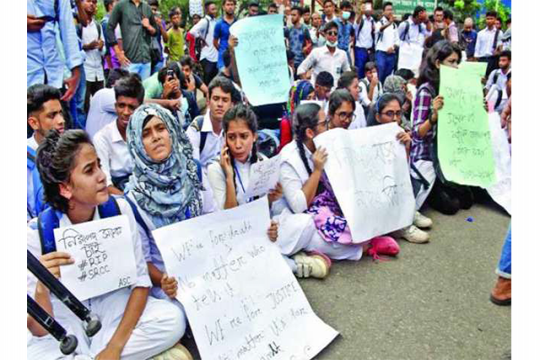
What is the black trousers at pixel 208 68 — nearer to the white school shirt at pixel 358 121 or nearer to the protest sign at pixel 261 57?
the protest sign at pixel 261 57

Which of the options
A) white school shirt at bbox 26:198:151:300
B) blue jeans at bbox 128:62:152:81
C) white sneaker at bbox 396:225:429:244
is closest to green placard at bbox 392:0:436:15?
blue jeans at bbox 128:62:152:81

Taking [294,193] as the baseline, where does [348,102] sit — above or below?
above

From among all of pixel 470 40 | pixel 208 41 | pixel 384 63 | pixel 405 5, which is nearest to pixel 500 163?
pixel 208 41

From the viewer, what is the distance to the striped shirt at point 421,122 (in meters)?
4.25

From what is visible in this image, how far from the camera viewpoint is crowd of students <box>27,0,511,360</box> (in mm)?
2162

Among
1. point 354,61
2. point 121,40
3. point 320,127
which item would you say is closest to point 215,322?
point 320,127

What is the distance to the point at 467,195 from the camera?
4.48 m

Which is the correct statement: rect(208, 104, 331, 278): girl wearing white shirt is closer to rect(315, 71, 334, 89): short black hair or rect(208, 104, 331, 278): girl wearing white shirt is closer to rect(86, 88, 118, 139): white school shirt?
rect(86, 88, 118, 139): white school shirt

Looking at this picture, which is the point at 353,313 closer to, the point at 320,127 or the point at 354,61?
the point at 320,127

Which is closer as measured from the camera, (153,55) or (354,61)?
(153,55)

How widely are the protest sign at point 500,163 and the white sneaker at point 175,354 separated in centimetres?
323

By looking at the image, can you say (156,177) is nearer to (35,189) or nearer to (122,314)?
(122,314)

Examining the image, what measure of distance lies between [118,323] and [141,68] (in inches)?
193

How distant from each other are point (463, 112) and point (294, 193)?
5.90 feet
